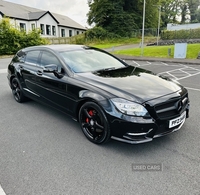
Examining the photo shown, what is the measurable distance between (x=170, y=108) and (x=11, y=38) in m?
20.2

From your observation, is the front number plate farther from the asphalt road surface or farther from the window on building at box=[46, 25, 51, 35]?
the window on building at box=[46, 25, 51, 35]

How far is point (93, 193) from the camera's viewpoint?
2.20 m

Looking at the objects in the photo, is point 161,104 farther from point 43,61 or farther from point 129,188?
point 43,61

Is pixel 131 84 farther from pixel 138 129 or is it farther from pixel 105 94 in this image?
pixel 138 129

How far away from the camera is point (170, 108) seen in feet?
9.50

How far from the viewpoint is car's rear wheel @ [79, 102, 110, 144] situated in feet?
9.68

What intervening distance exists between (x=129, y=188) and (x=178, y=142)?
4.39ft

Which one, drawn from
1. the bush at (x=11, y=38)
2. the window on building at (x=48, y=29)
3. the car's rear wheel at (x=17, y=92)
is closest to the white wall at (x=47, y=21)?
the window on building at (x=48, y=29)

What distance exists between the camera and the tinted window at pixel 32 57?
14.8 feet

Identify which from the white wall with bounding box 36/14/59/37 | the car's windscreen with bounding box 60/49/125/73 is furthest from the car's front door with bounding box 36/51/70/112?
the white wall with bounding box 36/14/59/37

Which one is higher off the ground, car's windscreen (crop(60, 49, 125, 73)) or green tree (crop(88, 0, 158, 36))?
green tree (crop(88, 0, 158, 36))

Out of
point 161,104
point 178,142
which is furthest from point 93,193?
point 178,142

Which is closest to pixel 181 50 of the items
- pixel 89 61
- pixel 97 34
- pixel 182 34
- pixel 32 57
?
pixel 89 61

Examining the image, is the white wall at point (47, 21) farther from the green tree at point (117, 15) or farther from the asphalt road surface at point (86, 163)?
the asphalt road surface at point (86, 163)
